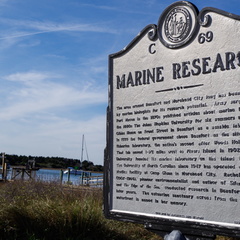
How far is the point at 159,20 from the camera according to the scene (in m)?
5.12

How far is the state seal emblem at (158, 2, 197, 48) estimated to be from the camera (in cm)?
480

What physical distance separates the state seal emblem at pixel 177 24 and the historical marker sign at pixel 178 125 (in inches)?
0.5

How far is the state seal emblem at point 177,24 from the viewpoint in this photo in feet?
15.7

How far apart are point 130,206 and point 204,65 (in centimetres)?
203

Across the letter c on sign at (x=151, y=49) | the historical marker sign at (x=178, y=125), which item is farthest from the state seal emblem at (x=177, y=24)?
the letter c on sign at (x=151, y=49)

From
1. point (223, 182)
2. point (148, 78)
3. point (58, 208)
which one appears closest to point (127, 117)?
point (148, 78)

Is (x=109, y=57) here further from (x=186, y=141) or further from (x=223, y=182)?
(x=223, y=182)

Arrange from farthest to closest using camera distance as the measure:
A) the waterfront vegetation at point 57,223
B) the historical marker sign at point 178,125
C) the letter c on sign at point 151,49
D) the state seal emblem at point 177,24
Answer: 1. the waterfront vegetation at point 57,223
2. the letter c on sign at point 151,49
3. the state seal emblem at point 177,24
4. the historical marker sign at point 178,125

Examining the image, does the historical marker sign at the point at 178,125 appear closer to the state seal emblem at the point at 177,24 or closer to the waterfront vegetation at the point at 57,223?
the state seal emblem at the point at 177,24

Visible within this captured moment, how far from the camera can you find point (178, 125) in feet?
15.4

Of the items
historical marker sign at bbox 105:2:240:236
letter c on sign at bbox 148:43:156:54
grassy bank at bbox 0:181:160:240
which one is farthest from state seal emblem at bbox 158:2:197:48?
grassy bank at bbox 0:181:160:240

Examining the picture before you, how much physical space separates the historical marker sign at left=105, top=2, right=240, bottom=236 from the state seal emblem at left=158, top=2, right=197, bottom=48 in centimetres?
1

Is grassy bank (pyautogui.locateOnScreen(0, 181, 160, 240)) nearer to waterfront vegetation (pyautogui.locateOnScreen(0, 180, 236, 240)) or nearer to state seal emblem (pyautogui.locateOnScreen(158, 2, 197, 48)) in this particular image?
waterfront vegetation (pyautogui.locateOnScreen(0, 180, 236, 240))

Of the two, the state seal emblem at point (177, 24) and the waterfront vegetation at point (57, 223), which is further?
the waterfront vegetation at point (57, 223)
